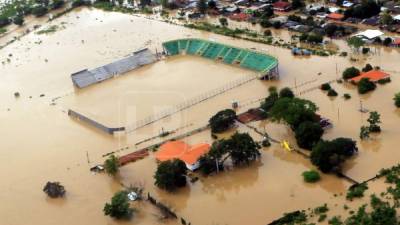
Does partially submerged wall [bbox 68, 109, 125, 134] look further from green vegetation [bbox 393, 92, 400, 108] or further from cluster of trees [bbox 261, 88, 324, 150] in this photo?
green vegetation [bbox 393, 92, 400, 108]

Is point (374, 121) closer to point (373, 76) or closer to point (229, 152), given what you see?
point (373, 76)

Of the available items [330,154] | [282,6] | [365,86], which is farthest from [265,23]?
[330,154]

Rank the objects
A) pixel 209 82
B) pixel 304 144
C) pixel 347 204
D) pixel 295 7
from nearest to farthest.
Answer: pixel 347 204 → pixel 304 144 → pixel 209 82 → pixel 295 7

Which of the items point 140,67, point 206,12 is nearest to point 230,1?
point 206,12

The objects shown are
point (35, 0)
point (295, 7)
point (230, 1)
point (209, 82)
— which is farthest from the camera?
point (35, 0)

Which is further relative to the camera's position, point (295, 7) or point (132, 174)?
point (295, 7)

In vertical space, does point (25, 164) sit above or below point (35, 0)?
below

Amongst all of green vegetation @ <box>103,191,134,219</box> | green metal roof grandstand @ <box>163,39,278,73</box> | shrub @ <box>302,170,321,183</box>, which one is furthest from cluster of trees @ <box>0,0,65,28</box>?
shrub @ <box>302,170,321,183</box>

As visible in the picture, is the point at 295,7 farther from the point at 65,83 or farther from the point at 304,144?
the point at 304,144
